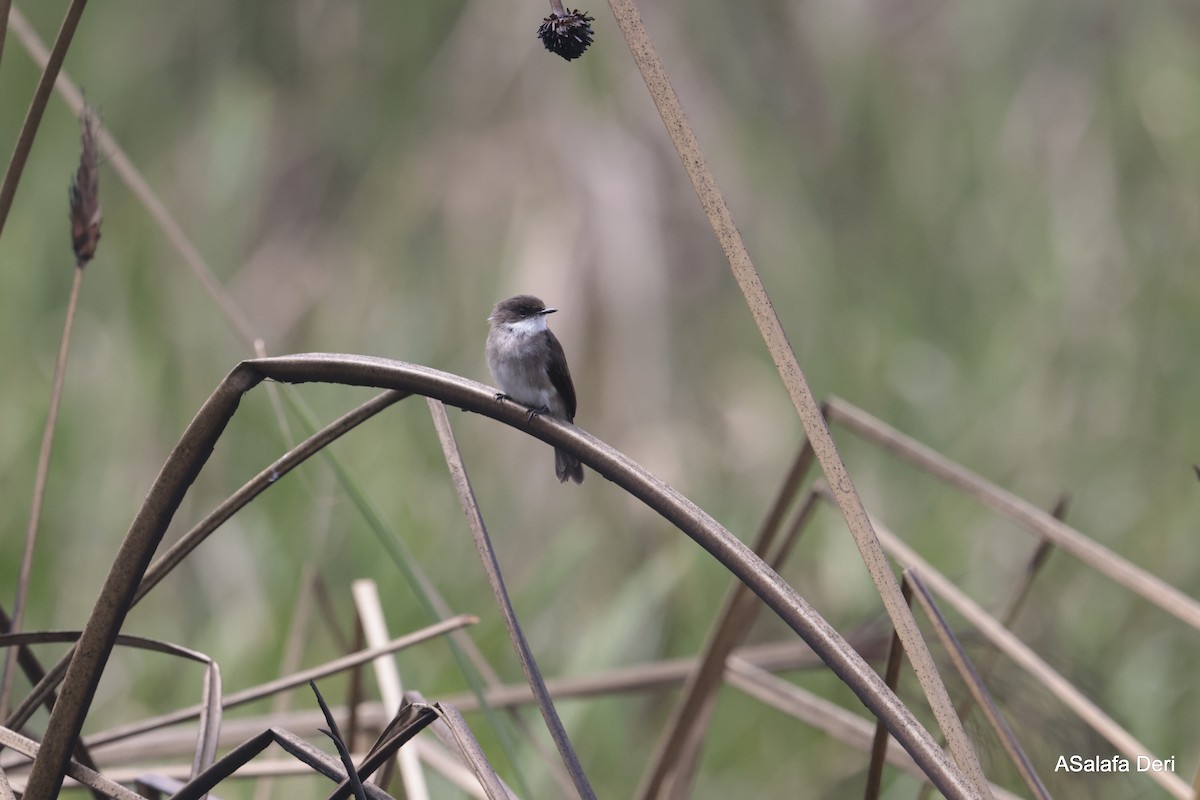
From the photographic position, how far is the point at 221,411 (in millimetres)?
1036

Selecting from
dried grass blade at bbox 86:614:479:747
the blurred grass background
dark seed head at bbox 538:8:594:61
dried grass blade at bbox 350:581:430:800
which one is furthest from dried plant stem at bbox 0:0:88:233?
the blurred grass background

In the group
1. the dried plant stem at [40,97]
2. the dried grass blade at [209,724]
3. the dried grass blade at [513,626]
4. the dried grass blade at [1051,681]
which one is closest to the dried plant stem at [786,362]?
the dried grass blade at [513,626]

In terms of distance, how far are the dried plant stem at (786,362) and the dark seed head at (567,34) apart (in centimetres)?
4

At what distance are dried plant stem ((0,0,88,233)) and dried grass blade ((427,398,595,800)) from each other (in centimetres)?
54

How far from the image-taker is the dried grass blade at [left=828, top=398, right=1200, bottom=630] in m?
1.79

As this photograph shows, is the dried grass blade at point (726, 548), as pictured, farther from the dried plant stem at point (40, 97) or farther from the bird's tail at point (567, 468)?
the bird's tail at point (567, 468)

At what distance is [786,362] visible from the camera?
3.62 feet

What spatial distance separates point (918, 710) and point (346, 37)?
509cm

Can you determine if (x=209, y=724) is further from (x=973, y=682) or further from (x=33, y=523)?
(x=973, y=682)

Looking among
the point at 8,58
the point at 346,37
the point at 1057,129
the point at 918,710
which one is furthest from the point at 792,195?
the point at 918,710

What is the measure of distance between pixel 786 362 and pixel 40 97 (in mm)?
843

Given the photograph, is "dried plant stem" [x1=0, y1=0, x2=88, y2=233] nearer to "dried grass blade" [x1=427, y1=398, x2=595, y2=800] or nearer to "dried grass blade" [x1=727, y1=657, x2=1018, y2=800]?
"dried grass blade" [x1=427, y1=398, x2=595, y2=800]

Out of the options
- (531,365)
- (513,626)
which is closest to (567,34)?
(513,626)

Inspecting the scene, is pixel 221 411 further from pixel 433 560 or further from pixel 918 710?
pixel 433 560
